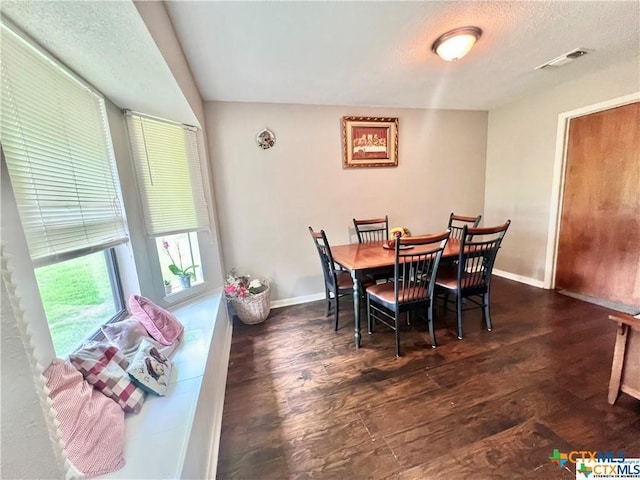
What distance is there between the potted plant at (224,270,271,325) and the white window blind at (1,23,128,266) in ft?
3.79

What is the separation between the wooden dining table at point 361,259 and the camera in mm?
2102

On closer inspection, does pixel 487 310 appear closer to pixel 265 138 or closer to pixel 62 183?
pixel 265 138

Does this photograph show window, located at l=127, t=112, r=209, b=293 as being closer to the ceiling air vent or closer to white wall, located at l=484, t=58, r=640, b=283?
the ceiling air vent

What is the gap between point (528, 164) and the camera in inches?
126

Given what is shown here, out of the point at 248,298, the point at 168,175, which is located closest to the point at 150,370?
the point at 248,298

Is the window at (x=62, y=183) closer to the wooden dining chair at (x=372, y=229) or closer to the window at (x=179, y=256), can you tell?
the window at (x=179, y=256)

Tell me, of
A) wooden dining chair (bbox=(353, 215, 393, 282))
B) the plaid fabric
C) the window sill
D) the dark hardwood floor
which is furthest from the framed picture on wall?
the plaid fabric

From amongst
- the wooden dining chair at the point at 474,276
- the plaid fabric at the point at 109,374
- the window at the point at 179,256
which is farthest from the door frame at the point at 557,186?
the plaid fabric at the point at 109,374

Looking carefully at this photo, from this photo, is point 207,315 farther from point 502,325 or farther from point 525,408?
point 502,325

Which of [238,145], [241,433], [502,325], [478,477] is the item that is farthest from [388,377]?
[238,145]

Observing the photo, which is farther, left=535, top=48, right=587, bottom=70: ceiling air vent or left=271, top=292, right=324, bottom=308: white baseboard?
left=271, top=292, right=324, bottom=308: white baseboard

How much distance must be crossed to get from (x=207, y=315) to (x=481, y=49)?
2.99m

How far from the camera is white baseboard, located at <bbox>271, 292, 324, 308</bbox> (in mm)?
3105

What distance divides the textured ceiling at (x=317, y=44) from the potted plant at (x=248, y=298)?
1574 mm
